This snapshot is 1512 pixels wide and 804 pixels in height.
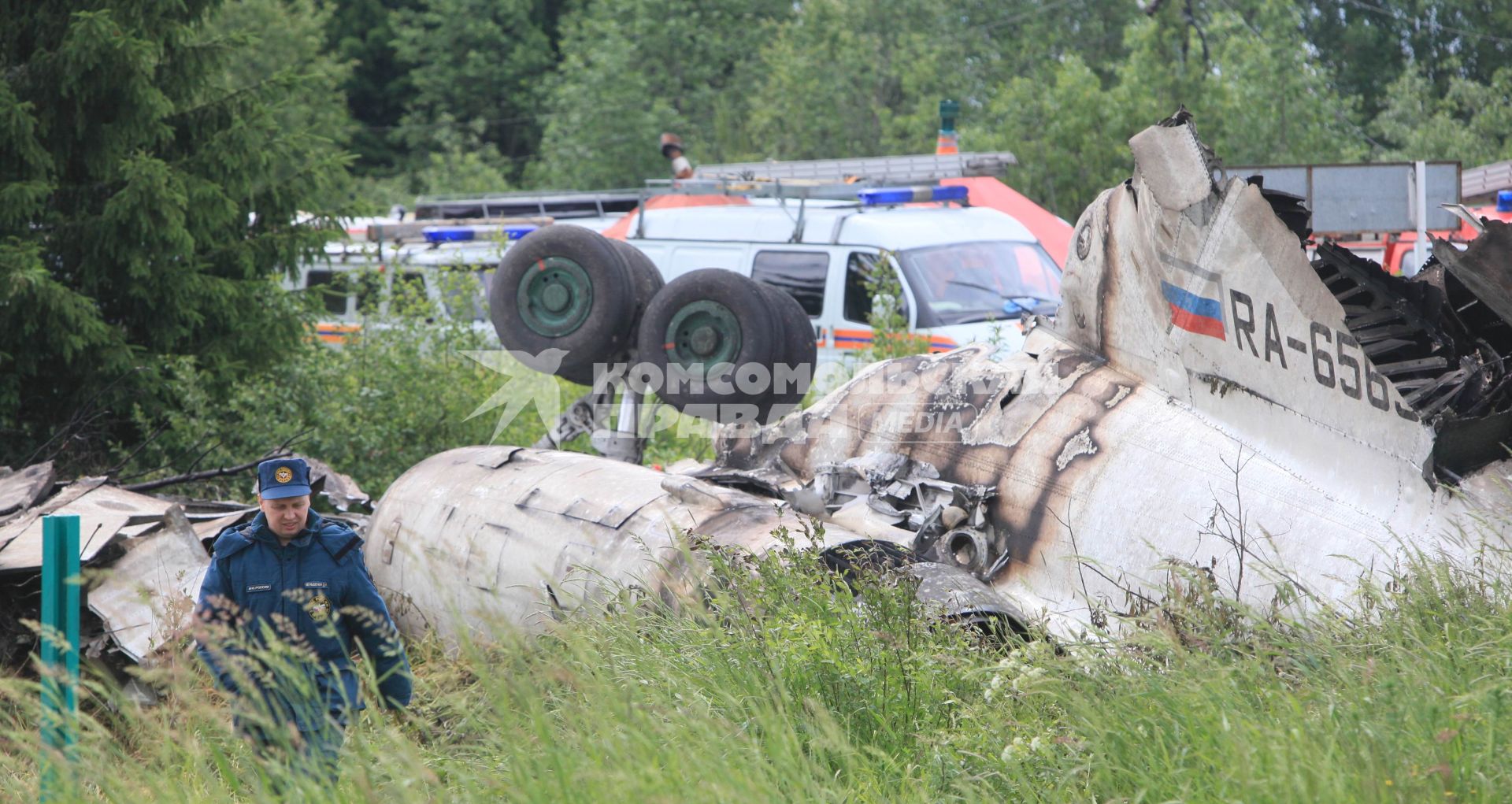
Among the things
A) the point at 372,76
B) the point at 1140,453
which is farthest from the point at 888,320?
the point at 372,76

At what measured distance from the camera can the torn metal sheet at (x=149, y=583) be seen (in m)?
6.41

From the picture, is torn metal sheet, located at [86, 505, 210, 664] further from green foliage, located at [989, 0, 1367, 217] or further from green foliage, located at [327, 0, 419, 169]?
green foliage, located at [327, 0, 419, 169]

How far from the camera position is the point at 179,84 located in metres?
10.0

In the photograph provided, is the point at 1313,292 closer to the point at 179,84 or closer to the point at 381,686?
the point at 381,686

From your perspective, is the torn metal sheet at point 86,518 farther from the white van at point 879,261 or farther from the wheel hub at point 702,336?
the white van at point 879,261

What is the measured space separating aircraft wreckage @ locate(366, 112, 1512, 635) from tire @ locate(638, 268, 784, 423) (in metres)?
0.82

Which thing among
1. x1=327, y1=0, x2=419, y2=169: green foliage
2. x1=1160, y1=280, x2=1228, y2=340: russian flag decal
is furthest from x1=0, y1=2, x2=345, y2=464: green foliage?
x1=327, y1=0, x2=419, y2=169: green foliage

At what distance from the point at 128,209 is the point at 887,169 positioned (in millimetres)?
8441

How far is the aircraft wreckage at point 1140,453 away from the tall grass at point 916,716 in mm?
329

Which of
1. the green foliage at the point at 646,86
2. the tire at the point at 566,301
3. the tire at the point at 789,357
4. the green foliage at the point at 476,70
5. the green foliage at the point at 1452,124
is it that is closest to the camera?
the tire at the point at 789,357

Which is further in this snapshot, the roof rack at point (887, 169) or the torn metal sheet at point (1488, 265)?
the roof rack at point (887, 169)

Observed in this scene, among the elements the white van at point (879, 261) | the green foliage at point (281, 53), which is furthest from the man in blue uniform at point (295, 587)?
the green foliage at point (281, 53)

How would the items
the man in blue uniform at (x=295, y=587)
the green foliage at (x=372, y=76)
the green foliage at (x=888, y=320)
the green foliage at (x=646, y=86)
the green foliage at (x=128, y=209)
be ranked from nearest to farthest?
the man in blue uniform at (x=295, y=587) < the green foliage at (x=128, y=209) < the green foliage at (x=888, y=320) < the green foliage at (x=646, y=86) < the green foliage at (x=372, y=76)

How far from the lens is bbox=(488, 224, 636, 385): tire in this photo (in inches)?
329
